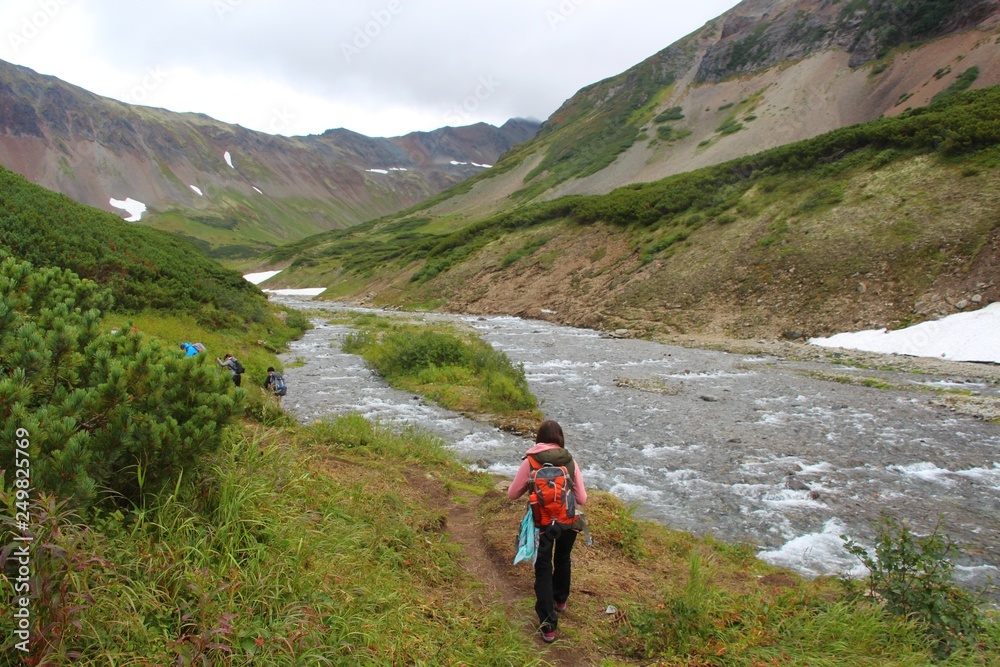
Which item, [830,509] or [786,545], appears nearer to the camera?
[786,545]

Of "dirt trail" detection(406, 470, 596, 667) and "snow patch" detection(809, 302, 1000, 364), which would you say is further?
"snow patch" detection(809, 302, 1000, 364)

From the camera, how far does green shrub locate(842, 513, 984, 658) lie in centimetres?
452

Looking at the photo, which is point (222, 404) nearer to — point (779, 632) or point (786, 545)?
point (779, 632)

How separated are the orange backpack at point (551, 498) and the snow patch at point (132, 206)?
19798cm

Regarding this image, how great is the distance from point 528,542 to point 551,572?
0.35m

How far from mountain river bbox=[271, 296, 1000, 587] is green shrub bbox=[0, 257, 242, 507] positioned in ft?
20.3

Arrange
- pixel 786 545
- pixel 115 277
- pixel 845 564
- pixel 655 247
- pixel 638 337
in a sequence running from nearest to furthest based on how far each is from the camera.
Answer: pixel 845 564 < pixel 786 545 < pixel 115 277 < pixel 638 337 < pixel 655 247

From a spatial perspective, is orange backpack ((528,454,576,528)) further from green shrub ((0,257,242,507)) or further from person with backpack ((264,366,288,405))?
person with backpack ((264,366,288,405))

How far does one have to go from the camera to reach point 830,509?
28.8ft

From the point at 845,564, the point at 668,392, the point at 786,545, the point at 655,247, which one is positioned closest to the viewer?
the point at 845,564

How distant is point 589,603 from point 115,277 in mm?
21134

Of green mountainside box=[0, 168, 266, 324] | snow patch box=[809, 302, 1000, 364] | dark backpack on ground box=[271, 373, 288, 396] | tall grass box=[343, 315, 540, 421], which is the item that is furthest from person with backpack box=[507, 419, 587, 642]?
snow patch box=[809, 302, 1000, 364]

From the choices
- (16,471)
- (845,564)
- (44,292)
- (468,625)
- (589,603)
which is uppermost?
(44,292)

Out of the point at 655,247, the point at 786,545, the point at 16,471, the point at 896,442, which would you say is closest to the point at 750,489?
the point at 786,545
